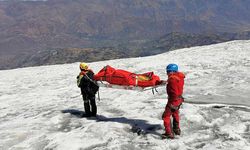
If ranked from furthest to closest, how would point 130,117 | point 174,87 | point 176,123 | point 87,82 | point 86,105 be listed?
point 86,105
point 87,82
point 130,117
point 176,123
point 174,87

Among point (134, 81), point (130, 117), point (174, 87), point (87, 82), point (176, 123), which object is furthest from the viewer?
point (87, 82)

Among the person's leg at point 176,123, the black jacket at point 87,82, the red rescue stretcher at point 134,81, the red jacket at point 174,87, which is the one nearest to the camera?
the red jacket at point 174,87

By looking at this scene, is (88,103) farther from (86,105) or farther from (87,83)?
(87,83)

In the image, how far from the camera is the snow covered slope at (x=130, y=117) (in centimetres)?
999

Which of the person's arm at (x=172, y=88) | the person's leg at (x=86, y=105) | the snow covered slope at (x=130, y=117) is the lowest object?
the snow covered slope at (x=130, y=117)

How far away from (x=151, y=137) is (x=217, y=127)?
2.08 m

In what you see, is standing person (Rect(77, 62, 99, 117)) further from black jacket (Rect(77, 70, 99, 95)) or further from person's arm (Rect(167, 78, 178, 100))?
person's arm (Rect(167, 78, 178, 100))

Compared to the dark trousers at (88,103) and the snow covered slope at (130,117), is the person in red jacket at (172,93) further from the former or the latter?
the dark trousers at (88,103)

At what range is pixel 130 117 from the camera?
12.4 meters

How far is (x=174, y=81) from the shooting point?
978 cm

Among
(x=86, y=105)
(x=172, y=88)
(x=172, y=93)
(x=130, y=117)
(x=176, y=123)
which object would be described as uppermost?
(x=172, y=88)

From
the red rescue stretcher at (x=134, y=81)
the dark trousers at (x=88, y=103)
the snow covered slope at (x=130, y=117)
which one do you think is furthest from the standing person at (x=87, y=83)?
the red rescue stretcher at (x=134, y=81)

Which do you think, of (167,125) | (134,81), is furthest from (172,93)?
(134,81)

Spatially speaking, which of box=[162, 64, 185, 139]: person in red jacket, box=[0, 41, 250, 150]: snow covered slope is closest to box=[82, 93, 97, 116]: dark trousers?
box=[0, 41, 250, 150]: snow covered slope
